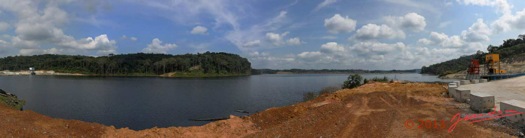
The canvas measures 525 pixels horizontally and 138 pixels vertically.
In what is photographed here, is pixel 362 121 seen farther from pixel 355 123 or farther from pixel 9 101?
pixel 9 101

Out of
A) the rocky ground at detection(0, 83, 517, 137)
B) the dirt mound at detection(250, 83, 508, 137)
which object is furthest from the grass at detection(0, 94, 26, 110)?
the dirt mound at detection(250, 83, 508, 137)

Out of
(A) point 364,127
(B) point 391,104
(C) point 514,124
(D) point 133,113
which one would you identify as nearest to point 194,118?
(D) point 133,113

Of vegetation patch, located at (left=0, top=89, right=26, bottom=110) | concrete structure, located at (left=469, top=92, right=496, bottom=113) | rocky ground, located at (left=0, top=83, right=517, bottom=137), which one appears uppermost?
Answer: concrete structure, located at (left=469, top=92, right=496, bottom=113)

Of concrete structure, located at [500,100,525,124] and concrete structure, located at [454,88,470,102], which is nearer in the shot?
concrete structure, located at [500,100,525,124]

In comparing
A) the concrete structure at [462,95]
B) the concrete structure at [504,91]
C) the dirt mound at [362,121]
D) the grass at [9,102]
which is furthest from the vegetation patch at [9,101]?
the concrete structure at [504,91]

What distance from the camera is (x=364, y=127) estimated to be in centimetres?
1443

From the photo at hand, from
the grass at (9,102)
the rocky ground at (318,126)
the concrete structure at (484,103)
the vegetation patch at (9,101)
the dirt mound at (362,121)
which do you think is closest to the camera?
the dirt mound at (362,121)

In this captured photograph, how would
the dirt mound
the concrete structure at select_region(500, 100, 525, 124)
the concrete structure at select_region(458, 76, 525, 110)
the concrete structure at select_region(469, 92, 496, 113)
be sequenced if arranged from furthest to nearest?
1. the concrete structure at select_region(458, 76, 525, 110)
2. the concrete structure at select_region(469, 92, 496, 113)
3. the dirt mound
4. the concrete structure at select_region(500, 100, 525, 124)

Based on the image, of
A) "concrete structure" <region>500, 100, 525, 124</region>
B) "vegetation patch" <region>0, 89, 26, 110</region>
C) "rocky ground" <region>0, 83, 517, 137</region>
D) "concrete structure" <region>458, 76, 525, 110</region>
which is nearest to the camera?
"concrete structure" <region>500, 100, 525, 124</region>

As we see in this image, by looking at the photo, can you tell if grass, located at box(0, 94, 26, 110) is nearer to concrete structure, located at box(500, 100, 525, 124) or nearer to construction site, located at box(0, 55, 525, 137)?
construction site, located at box(0, 55, 525, 137)

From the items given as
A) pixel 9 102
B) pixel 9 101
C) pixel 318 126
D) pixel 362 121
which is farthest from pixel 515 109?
pixel 9 101

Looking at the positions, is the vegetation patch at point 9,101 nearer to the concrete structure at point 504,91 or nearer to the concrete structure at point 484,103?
the concrete structure at point 484,103

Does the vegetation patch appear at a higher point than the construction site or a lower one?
lower

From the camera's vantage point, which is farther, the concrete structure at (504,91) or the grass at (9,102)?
the grass at (9,102)
